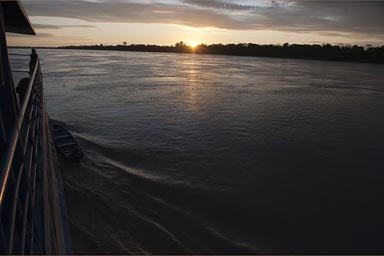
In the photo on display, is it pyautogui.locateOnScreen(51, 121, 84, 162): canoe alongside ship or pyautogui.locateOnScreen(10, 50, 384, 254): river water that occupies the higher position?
pyautogui.locateOnScreen(51, 121, 84, 162): canoe alongside ship

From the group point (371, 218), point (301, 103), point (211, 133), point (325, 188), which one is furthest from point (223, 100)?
point (371, 218)

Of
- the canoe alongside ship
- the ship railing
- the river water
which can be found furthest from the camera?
the canoe alongside ship

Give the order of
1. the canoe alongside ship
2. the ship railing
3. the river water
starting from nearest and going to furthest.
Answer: the ship railing, the river water, the canoe alongside ship

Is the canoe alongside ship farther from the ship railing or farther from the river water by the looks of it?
the ship railing

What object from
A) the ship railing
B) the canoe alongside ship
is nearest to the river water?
the canoe alongside ship

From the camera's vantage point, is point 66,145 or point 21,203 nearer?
point 21,203

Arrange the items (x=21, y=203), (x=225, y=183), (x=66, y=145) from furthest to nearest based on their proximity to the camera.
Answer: (x=66, y=145), (x=225, y=183), (x=21, y=203)

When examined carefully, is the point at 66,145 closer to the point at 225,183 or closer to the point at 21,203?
the point at 225,183

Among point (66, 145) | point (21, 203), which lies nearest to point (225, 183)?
point (66, 145)

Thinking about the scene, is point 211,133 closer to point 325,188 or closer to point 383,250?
point 325,188

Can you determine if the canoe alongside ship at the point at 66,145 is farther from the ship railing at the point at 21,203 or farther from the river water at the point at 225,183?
the ship railing at the point at 21,203

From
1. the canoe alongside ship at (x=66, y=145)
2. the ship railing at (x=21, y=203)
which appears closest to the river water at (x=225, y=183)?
the canoe alongside ship at (x=66, y=145)

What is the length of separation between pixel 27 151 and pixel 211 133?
15.2m

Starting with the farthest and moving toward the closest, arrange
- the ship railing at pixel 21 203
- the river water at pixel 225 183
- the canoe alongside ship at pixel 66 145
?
1. the canoe alongside ship at pixel 66 145
2. the river water at pixel 225 183
3. the ship railing at pixel 21 203
